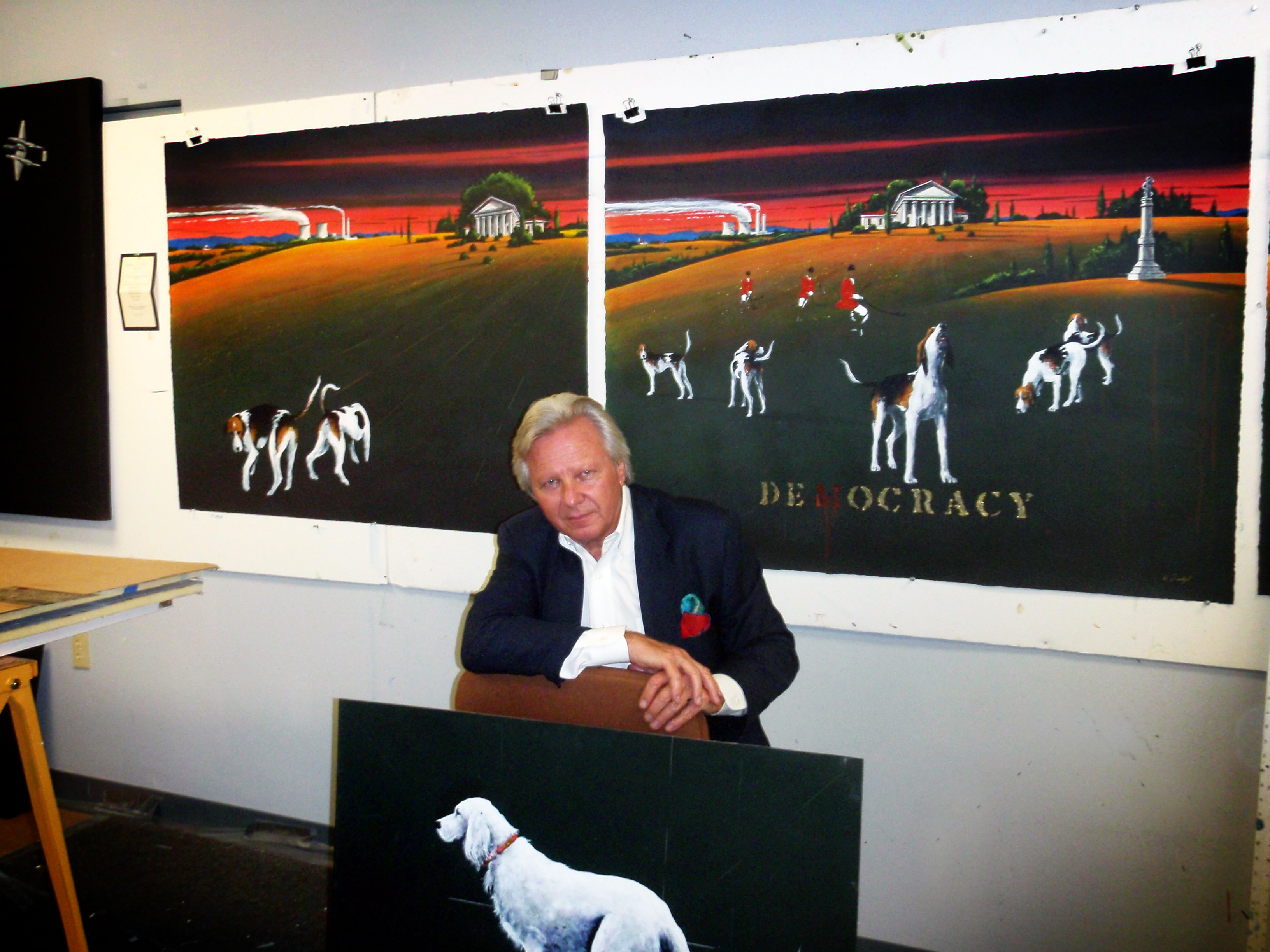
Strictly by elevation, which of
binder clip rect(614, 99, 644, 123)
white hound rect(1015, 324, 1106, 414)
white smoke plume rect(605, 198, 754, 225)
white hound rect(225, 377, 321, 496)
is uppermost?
binder clip rect(614, 99, 644, 123)

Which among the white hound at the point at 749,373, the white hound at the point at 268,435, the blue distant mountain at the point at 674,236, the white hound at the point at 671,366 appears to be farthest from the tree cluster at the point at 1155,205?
the white hound at the point at 268,435

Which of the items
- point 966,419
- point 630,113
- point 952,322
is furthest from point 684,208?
point 966,419

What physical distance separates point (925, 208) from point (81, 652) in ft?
9.67

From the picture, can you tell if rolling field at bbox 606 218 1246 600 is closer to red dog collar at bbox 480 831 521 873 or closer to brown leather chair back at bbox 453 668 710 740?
brown leather chair back at bbox 453 668 710 740

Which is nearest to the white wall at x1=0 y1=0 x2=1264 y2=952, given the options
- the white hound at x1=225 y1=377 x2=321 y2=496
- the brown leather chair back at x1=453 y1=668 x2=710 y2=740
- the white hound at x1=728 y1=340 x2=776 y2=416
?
the white hound at x1=225 y1=377 x2=321 y2=496

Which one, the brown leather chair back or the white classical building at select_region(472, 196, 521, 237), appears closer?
the brown leather chair back

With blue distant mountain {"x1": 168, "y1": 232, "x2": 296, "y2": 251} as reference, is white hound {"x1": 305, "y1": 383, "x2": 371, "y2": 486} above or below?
below

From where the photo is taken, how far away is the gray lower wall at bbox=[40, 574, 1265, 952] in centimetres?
186

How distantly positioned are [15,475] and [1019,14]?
3115 mm

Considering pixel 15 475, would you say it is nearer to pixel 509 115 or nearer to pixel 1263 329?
pixel 509 115

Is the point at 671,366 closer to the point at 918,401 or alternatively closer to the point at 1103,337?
the point at 918,401

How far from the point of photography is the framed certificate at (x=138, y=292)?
106 inches

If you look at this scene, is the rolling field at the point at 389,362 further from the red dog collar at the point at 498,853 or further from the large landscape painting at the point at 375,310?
the red dog collar at the point at 498,853

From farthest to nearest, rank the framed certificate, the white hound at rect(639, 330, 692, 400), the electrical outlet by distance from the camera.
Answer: the electrical outlet < the framed certificate < the white hound at rect(639, 330, 692, 400)
